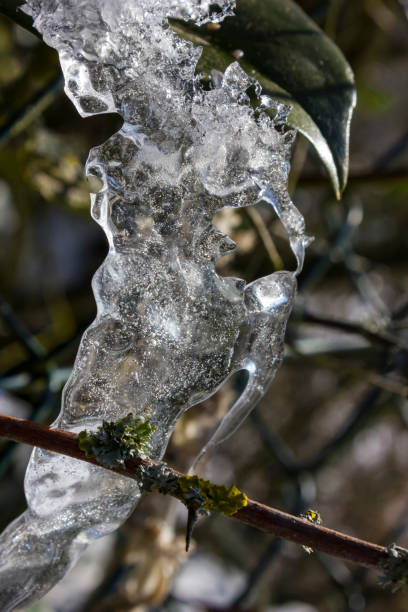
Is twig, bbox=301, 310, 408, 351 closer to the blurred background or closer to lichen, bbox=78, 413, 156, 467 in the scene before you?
the blurred background

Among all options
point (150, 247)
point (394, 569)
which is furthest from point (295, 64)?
point (394, 569)

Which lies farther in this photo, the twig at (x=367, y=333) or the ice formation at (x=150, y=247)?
the twig at (x=367, y=333)

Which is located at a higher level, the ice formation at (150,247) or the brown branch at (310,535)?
the ice formation at (150,247)

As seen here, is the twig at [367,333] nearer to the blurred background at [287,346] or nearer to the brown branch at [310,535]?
the blurred background at [287,346]

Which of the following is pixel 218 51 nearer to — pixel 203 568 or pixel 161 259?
pixel 161 259

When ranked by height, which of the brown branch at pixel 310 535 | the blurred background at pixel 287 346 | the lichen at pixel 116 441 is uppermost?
the lichen at pixel 116 441

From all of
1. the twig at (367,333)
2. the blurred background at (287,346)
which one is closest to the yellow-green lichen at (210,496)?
the blurred background at (287,346)

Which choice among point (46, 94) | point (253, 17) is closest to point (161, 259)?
point (253, 17)
